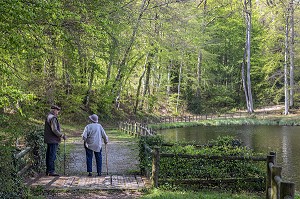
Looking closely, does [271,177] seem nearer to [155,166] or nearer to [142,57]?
[155,166]

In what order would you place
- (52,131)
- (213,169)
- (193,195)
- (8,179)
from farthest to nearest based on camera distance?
(52,131) < (213,169) < (193,195) < (8,179)

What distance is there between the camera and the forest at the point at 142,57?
8.86m

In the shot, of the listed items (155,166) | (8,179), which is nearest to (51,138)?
(155,166)

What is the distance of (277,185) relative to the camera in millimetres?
6395

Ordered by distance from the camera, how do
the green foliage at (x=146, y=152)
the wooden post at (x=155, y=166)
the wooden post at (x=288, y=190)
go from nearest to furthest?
the wooden post at (x=288, y=190), the wooden post at (x=155, y=166), the green foliage at (x=146, y=152)

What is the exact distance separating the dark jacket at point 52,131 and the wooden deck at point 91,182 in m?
0.91

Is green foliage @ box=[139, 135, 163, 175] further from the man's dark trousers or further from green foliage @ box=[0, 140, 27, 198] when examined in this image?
green foliage @ box=[0, 140, 27, 198]

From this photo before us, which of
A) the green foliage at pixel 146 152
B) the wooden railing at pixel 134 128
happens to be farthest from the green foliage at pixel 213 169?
the wooden railing at pixel 134 128

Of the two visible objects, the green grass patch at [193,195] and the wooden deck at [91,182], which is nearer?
the green grass patch at [193,195]

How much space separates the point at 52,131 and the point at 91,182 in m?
1.70

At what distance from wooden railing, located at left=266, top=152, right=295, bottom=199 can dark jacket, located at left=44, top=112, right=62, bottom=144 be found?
16.6 ft

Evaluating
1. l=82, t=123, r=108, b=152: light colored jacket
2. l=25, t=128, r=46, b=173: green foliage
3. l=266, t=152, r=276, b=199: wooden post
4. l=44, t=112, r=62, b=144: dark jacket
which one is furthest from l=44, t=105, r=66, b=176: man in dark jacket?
l=266, t=152, r=276, b=199: wooden post

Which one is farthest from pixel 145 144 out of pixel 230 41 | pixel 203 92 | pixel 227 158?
pixel 230 41

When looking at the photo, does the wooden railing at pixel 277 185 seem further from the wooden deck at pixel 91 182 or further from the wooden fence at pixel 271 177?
the wooden deck at pixel 91 182
